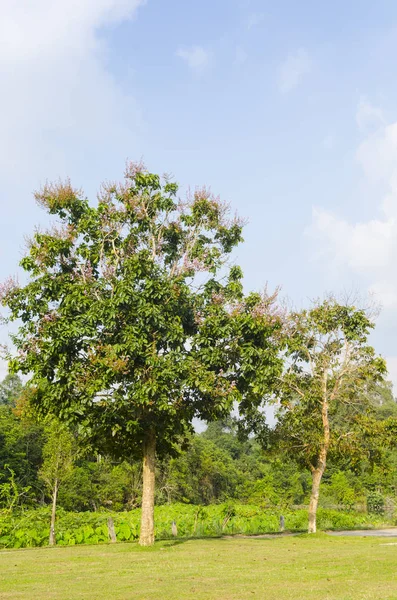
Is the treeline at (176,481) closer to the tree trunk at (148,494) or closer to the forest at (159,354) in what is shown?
the forest at (159,354)

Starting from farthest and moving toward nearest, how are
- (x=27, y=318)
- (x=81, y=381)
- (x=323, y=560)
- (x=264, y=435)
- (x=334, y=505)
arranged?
(x=334, y=505), (x=264, y=435), (x=27, y=318), (x=81, y=381), (x=323, y=560)

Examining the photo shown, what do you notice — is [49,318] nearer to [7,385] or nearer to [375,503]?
A: [375,503]

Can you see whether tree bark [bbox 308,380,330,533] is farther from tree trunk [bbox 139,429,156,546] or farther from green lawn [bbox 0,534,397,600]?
tree trunk [bbox 139,429,156,546]

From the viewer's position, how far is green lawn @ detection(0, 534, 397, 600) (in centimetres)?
875

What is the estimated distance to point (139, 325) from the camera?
1625cm

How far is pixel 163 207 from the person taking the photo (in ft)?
63.7

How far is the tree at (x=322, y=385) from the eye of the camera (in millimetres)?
22672

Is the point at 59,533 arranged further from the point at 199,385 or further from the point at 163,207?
the point at 163,207

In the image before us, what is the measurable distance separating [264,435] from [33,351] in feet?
34.2

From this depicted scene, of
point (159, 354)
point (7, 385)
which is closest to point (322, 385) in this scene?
point (159, 354)

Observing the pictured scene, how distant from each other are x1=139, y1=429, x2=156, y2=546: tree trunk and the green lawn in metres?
0.64

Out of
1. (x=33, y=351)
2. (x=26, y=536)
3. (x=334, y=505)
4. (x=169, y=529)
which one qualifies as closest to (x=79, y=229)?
(x=33, y=351)

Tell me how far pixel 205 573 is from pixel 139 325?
7186mm

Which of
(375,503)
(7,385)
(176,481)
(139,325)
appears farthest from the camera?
(7,385)
